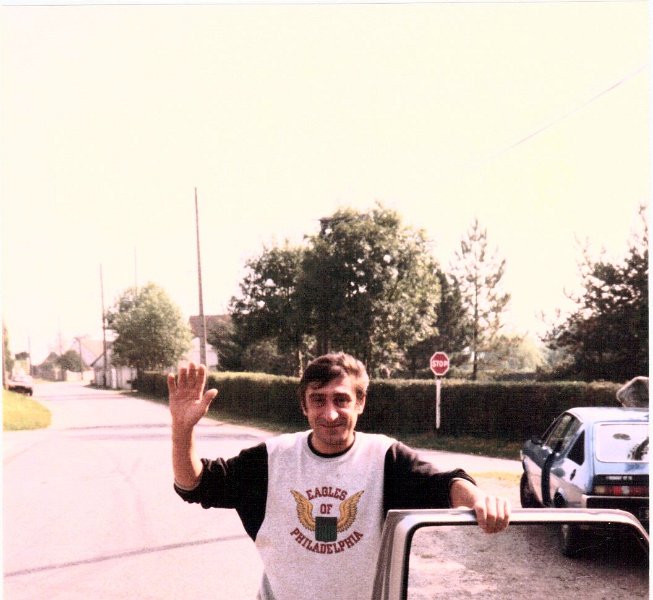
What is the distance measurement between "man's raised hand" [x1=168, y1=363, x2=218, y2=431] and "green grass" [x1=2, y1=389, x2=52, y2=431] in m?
14.8

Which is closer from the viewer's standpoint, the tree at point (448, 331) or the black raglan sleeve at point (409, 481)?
the black raglan sleeve at point (409, 481)

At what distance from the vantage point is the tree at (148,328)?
25.5 metres

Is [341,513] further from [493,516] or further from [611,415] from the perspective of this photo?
[611,415]

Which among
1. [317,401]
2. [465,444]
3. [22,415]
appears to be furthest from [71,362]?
[317,401]

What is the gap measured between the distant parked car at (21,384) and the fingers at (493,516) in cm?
1834

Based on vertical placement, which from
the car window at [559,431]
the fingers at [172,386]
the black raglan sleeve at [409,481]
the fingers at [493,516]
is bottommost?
the car window at [559,431]

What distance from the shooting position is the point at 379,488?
6.13ft

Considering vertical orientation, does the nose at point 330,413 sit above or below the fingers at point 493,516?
above

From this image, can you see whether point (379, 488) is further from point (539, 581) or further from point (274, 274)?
point (274, 274)

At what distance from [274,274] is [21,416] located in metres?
8.60

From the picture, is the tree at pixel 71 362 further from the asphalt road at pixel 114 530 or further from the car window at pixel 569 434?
the car window at pixel 569 434

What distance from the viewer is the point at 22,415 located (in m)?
18.4

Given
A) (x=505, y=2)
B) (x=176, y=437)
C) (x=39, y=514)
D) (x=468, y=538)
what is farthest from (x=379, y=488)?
(x=39, y=514)

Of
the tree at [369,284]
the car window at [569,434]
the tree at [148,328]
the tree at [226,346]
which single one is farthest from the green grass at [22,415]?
the tree at [226,346]
